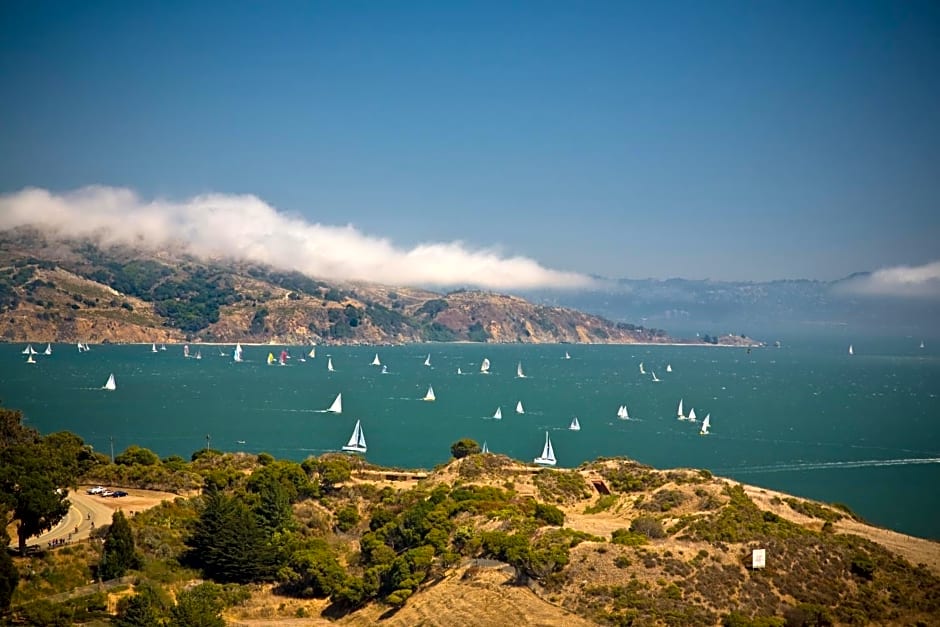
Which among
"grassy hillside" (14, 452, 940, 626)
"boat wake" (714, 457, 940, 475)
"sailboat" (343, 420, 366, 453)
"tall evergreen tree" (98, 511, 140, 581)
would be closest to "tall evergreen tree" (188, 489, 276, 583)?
"grassy hillside" (14, 452, 940, 626)

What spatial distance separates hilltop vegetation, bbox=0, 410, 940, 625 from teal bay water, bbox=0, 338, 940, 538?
30.7m

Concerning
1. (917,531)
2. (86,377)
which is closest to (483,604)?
(917,531)

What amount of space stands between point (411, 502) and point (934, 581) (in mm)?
27818

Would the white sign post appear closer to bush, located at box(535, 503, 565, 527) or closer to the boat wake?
bush, located at box(535, 503, 565, 527)

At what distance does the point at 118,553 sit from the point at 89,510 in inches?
414

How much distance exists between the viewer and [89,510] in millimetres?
47062

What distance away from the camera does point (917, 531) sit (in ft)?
209

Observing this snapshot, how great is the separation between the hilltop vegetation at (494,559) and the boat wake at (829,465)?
129ft

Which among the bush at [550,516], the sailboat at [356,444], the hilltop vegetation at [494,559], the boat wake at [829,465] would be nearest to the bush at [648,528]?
the hilltop vegetation at [494,559]

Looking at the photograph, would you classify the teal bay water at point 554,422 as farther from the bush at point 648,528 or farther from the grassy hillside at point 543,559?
the bush at point 648,528

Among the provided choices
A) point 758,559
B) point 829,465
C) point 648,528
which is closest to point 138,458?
point 648,528

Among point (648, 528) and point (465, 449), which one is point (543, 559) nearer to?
point (648, 528)

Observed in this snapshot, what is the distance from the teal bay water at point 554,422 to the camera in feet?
290

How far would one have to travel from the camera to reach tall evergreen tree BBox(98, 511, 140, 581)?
37.7m
